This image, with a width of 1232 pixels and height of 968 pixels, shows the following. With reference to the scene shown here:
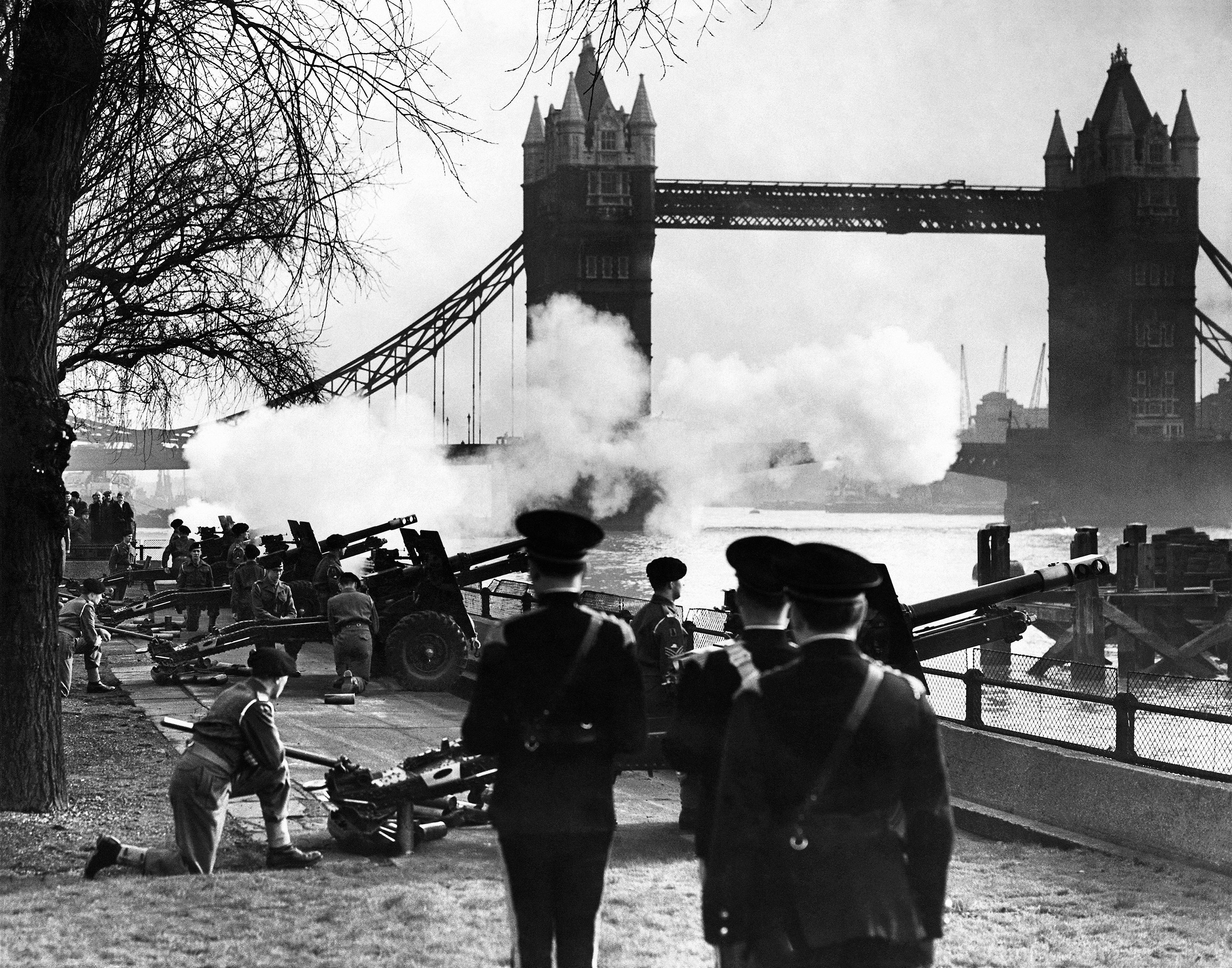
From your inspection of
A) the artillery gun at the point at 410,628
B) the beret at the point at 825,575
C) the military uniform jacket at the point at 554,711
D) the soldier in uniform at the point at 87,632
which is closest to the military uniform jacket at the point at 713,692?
the military uniform jacket at the point at 554,711

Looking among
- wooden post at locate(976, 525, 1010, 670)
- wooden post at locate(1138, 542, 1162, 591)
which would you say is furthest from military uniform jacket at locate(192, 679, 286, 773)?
wooden post at locate(1138, 542, 1162, 591)

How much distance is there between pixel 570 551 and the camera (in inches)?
182

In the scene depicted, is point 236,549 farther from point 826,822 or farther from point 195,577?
point 826,822

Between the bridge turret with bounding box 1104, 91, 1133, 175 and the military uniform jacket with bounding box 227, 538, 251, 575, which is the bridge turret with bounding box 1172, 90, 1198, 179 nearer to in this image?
the bridge turret with bounding box 1104, 91, 1133, 175

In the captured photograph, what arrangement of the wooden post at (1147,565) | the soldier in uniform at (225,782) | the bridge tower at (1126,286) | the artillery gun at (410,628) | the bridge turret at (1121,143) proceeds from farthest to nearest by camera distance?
the bridge turret at (1121,143) → the bridge tower at (1126,286) → the wooden post at (1147,565) → the artillery gun at (410,628) → the soldier in uniform at (225,782)

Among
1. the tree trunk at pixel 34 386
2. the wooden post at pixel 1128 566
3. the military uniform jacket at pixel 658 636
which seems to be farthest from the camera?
the wooden post at pixel 1128 566

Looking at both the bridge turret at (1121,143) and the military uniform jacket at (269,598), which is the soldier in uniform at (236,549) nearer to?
the military uniform jacket at (269,598)

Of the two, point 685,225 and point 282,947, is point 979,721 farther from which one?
point 685,225

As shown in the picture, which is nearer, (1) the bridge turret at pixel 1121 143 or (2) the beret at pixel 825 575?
(2) the beret at pixel 825 575

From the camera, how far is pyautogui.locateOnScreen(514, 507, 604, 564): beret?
15.1 feet

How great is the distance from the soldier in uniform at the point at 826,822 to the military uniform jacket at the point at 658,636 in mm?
5404

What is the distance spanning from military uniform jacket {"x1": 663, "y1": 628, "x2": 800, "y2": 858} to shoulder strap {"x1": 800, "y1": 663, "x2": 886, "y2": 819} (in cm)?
107

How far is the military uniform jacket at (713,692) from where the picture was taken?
5.05 metres

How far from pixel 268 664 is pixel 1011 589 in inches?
235
